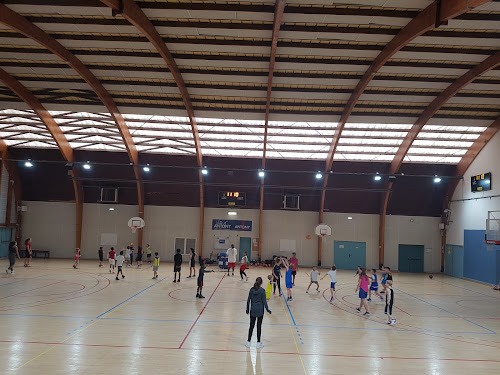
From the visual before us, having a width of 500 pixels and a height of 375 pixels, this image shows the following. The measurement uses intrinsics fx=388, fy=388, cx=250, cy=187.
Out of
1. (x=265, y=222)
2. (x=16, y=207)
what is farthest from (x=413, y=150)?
(x=16, y=207)

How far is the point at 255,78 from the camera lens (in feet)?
71.8

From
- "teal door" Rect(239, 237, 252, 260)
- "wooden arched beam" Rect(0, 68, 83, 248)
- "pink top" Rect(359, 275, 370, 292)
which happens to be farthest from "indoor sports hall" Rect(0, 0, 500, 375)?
"teal door" Rect(239, 237, 252, 260)

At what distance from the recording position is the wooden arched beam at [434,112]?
748 inches

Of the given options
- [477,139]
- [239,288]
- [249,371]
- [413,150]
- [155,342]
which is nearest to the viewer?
[249,371]

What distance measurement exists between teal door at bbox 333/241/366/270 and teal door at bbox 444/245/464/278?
6593mm

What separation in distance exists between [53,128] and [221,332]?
2144cm

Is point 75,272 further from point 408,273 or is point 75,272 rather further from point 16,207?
point 408,273

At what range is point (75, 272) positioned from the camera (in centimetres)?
2503

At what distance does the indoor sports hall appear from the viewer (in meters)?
11.6

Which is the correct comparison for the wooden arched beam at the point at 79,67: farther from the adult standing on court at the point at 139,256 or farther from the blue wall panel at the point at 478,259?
the blue wall panel at the point at 478,259

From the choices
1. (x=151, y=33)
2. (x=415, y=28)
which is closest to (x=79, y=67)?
(x=151, y=33)

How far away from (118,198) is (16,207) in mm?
8290

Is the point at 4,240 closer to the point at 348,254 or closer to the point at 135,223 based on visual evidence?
the point at 135,223

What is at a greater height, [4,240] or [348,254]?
[4,240]
